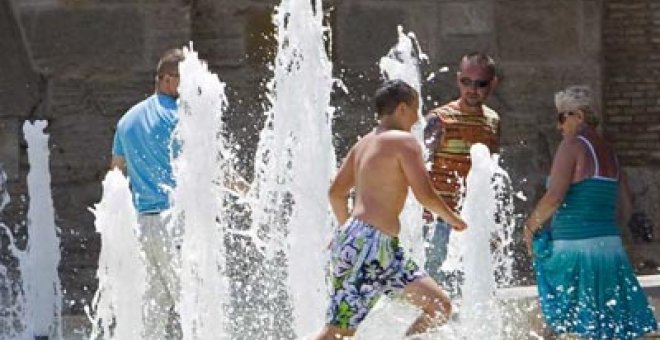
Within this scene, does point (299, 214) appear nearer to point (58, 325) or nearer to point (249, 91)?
point (58, 325)

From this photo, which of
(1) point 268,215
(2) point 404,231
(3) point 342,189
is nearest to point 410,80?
(1) point 268,215

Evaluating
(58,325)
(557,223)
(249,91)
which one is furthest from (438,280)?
(249,91)

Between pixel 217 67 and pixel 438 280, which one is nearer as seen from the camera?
pixel 438 280

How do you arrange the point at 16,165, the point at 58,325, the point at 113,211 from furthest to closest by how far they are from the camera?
the point at 16,165 → the point at 58,325 → the point at 113,211

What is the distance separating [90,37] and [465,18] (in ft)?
7.18

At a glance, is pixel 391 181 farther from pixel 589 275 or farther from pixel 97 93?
pixel 97 93

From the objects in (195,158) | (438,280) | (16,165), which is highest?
(16,165)

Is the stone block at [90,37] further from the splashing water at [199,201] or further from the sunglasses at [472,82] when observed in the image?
the sunglasses at [472,82]

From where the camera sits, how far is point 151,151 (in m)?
8.21

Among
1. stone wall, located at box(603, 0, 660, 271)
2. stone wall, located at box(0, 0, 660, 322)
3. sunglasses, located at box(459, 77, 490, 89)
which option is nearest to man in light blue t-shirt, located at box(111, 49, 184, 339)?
sunglasses, located at box(459, 77, 490, 89)

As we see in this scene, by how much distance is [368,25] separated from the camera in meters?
11.8

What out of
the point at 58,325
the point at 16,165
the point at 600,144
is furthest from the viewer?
the point at 16,165

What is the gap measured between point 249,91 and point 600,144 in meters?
3.98

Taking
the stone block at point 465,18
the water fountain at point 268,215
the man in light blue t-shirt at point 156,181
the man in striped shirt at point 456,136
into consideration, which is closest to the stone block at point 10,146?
the water fountain at point 268,215
